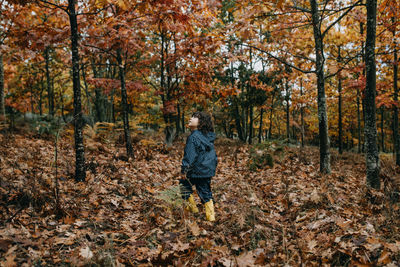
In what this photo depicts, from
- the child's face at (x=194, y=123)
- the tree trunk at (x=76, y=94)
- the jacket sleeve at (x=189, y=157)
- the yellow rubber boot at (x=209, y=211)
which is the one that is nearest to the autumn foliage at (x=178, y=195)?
the tree trunk at (x=76, y=94)

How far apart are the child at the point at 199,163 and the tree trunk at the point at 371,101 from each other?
142 inches

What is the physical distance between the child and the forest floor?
269 millimetres

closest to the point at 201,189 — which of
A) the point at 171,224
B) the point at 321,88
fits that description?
the point at 171,224

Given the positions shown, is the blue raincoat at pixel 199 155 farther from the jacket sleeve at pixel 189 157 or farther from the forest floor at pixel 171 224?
the forest floor at pixel 171 224

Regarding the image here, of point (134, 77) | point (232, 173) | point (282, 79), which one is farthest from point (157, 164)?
point (282, 79)

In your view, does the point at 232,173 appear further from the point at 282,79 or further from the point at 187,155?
the point at 282,79

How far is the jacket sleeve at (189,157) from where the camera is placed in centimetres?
393

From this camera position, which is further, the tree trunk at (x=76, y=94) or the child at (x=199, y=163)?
the tree trunk at (x=76, y=94)

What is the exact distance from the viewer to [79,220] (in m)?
3.55

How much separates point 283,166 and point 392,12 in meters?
5.31

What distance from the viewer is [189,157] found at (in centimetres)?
400

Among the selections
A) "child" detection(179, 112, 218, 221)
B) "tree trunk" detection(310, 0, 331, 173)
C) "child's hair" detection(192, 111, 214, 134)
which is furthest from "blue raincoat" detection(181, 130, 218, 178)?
"tree trunk" detection(310, 0, 331, 173)

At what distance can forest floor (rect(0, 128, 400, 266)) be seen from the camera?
8.77ft

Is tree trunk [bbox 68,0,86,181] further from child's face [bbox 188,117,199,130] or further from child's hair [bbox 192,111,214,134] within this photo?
child's hair [bbox 192,111,214,134]
